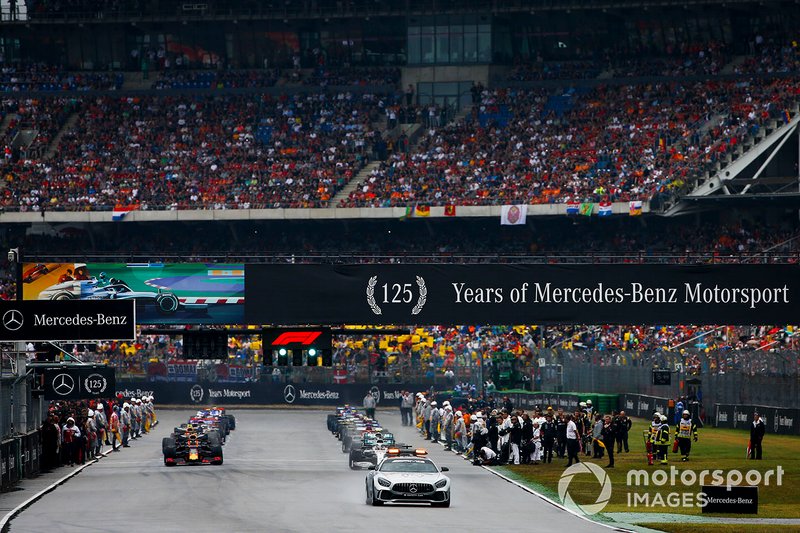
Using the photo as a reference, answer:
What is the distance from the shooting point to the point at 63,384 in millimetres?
37125

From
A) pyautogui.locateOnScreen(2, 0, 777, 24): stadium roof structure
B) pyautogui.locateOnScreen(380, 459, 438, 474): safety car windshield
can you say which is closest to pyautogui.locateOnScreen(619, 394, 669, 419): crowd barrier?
pyautogui.locateOnScreen(380, 459, 438, 474): safety car windshield

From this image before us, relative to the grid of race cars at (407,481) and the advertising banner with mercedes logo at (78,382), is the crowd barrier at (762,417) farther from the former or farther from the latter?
the advertising banner with mercedes logo at (78,382)

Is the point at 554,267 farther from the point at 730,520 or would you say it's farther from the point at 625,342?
the point at 625,342

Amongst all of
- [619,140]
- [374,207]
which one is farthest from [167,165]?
[619,140]

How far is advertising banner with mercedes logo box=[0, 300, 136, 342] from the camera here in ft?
108

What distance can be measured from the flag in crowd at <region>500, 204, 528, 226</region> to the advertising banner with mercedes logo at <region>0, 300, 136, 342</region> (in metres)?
34.2

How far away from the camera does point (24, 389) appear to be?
1412 inches

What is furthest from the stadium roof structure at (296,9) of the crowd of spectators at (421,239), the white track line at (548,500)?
the white track line at (548,500)

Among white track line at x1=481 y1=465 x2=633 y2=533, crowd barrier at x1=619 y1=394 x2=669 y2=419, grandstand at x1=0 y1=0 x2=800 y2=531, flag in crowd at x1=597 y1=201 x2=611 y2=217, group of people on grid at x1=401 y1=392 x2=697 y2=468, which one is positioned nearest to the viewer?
white track line at x1=481 y1=465 x2=633 y2=533

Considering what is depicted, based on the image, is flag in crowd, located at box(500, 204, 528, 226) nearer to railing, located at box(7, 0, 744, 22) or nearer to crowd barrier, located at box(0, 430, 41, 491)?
railing, located at box(7, 0, 744, 22)

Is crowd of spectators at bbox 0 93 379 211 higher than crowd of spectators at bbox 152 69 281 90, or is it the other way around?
crowd of spectators at bbox 152 69 281 90

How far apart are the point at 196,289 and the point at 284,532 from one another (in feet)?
50.5

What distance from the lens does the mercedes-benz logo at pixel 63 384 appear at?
37094 millimetres

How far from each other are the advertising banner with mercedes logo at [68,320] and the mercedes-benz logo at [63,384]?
378cm
